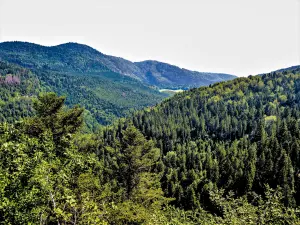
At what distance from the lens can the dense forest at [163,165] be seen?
13.9 meters

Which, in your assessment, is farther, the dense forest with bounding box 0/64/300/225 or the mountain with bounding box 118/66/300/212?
the mountain with bounding box 118/66/300/212

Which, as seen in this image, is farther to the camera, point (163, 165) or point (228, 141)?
point (228, 141)

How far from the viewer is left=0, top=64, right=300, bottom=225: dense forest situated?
13854 millimetres

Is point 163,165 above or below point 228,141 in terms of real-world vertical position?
below

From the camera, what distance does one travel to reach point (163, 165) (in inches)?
3939

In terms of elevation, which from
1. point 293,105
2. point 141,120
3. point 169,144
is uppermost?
point 293,105

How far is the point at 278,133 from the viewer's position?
111375 mm

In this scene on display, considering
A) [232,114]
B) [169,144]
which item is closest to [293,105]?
[232,114]

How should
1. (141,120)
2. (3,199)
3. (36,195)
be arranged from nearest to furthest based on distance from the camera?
(3,199) → (36,195) → (141,120)

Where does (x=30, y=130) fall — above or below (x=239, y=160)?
above

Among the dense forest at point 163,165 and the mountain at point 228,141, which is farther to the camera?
the mountain at point 228,141

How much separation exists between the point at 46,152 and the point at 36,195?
15.5 feet

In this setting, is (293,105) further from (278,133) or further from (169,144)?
(169,144)

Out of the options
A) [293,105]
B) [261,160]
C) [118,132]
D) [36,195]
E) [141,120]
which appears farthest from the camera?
[293,105]
